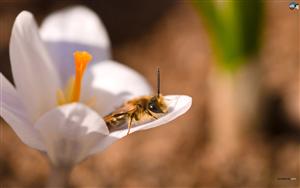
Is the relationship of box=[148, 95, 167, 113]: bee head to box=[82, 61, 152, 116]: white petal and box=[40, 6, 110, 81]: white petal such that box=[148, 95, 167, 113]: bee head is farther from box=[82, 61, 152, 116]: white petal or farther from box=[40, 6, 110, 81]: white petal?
box=[40, 6, 110, 81]: white petal

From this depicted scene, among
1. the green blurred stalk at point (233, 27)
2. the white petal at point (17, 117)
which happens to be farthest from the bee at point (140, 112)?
the green blurred stalk at point (233, 27)

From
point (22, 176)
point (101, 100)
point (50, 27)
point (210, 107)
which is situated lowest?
point (22, 176)

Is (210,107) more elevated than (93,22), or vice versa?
(93,22)

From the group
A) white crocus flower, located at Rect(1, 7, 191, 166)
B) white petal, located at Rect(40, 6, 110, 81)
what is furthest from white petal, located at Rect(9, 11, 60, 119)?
white petal, located at Rect(40, 6, 110, 81)

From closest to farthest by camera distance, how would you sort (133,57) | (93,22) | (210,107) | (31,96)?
(31,96) < (93,22) < (210,107) < (133,57)

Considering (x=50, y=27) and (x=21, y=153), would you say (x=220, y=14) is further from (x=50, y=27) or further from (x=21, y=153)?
(x=21, y=153)

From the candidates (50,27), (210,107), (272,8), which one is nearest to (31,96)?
(50,27)

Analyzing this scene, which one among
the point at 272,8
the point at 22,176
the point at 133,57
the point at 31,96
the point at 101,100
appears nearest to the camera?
the point at 31,96

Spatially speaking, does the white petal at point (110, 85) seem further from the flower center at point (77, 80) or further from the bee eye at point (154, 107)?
the bee eye at point (154, 107)

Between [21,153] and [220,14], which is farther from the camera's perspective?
[21,153]
